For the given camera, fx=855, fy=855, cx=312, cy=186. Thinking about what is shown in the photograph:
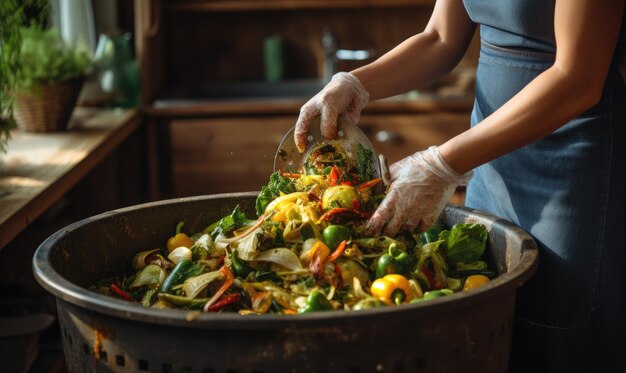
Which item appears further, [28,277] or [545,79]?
[28,277]

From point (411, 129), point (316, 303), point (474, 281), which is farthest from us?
point (411, 129)

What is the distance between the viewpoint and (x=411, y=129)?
311cm

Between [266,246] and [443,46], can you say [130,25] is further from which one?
[266,246]

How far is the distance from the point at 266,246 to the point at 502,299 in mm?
381

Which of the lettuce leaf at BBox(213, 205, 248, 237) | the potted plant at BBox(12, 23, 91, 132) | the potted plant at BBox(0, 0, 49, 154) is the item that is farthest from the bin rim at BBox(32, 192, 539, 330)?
the potted plant at BBox(12, 23, 91, 132)

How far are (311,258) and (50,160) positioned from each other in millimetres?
1207

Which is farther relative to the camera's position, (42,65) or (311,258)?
(42,65)

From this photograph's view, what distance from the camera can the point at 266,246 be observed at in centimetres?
134

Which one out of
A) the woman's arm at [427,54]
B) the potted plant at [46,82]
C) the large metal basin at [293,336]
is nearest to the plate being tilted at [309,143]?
the woman's arm at [427,54]

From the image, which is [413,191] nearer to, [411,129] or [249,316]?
[249,316]

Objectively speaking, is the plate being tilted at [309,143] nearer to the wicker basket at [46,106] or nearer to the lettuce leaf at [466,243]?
the lettuce leaf at [466,243]

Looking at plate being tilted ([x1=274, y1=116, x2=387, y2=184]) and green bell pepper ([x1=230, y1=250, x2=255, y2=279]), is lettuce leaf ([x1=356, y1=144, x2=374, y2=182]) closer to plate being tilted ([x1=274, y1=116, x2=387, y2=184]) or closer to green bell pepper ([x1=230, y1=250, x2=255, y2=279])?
plate being tilted ([x1=274, y1=116, x2=387, y2=184])

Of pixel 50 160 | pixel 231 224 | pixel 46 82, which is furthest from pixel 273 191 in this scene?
pixel 46 82

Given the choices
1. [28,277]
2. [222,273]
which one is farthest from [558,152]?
[28,277]
